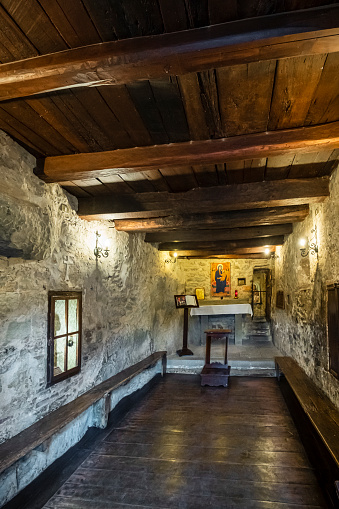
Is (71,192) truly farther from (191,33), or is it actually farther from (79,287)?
(191,33)

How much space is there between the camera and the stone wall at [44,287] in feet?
8.47

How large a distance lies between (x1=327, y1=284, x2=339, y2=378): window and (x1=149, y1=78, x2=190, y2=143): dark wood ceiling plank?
2099 millimetres

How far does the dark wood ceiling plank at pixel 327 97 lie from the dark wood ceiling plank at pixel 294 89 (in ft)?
0.09

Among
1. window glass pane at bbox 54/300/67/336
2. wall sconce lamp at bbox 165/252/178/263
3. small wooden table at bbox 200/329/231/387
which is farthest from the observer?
wall sconce lamp at bbox 165/252/178/263

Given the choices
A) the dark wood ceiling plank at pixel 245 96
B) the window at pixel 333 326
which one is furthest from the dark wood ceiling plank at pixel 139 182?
the window at pixel 333 326

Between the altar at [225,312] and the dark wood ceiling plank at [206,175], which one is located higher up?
the dark wood ceiling plank at [206,175]

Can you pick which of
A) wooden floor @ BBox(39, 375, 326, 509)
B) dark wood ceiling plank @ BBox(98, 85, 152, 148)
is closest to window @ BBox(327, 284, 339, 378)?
wooden floor @ BBox(39, 375, 326, 509)

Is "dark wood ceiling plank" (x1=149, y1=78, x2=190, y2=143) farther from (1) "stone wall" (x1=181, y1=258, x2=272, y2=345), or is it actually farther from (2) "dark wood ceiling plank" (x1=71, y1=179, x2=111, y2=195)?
(1) "stone wall" (x1=181, y1=258, x2=272, y2=345)

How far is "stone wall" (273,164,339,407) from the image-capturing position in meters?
3.34

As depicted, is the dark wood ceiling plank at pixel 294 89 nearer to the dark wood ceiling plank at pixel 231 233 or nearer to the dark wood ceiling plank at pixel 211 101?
the dark wood ceiling plank at pixel 211 101

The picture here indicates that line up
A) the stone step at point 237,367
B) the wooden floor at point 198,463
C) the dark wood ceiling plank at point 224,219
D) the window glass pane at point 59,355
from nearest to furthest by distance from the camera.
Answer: the wooden floor at point 198,463
the window glass pane at point 59,355
the dark wood ceiling plank at point 224,219
the stone step at point 237,367

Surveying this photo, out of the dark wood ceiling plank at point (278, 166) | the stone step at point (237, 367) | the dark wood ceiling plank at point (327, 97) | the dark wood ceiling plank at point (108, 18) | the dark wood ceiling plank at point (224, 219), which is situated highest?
the dark wood ceiling plank at point (108, 18)

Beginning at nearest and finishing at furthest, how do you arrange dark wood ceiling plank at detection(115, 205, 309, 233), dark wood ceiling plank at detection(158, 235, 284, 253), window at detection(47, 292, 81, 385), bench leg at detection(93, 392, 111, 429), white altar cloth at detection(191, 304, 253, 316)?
window at detection(47, 292, 81, 385), bench leg at detection(93, 392, 111, 429), dark wood ceiling plank at detection(115, 205, 309, 233), dark wood ceiling plank at detection(158, 235, 284, 253), white altar cloth at detection(191, 304, 253, 316)

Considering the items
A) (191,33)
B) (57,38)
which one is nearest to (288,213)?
(191,33)
